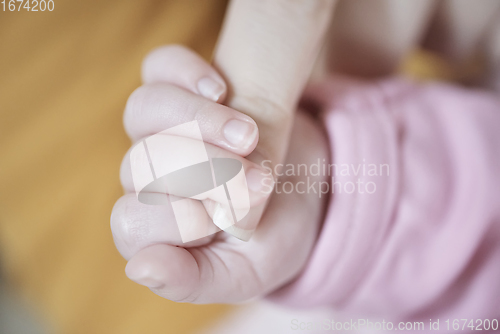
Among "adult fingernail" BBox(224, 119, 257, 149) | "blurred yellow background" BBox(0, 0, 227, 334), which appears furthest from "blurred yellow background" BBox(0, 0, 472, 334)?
"adult fingernail" BBox(224, 119, 257, 149)

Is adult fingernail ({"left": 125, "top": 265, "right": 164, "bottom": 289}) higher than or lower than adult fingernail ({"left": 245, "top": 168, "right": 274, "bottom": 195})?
lower

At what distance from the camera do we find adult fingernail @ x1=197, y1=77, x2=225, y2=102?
28 cm

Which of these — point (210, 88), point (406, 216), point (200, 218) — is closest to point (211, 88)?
point (210, 88)

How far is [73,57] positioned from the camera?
1.10 ft

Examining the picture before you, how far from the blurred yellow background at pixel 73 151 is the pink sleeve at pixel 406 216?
16 centimetres

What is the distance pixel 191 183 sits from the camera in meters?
0.23

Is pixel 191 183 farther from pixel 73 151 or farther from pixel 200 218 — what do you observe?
pixel 73 151

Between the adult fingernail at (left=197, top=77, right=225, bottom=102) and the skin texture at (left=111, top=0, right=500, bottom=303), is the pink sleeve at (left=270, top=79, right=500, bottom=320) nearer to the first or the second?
the skin texture at (left=111, top=0, right=500, bottom=303)

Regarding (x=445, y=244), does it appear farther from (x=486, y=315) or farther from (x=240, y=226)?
(x=240, y=226)

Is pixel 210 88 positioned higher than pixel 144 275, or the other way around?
pixel 210 88

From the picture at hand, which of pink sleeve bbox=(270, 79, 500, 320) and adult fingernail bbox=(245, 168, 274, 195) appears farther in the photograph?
pink sleeve bbox=(270, 79, 500, 320)

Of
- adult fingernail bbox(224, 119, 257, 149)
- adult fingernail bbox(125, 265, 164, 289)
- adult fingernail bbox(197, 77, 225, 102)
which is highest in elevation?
adult fingernail bbox(197, 77, 225, 102)

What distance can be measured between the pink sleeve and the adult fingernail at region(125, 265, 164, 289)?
20 centimetres

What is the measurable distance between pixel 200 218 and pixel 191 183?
2 cm
